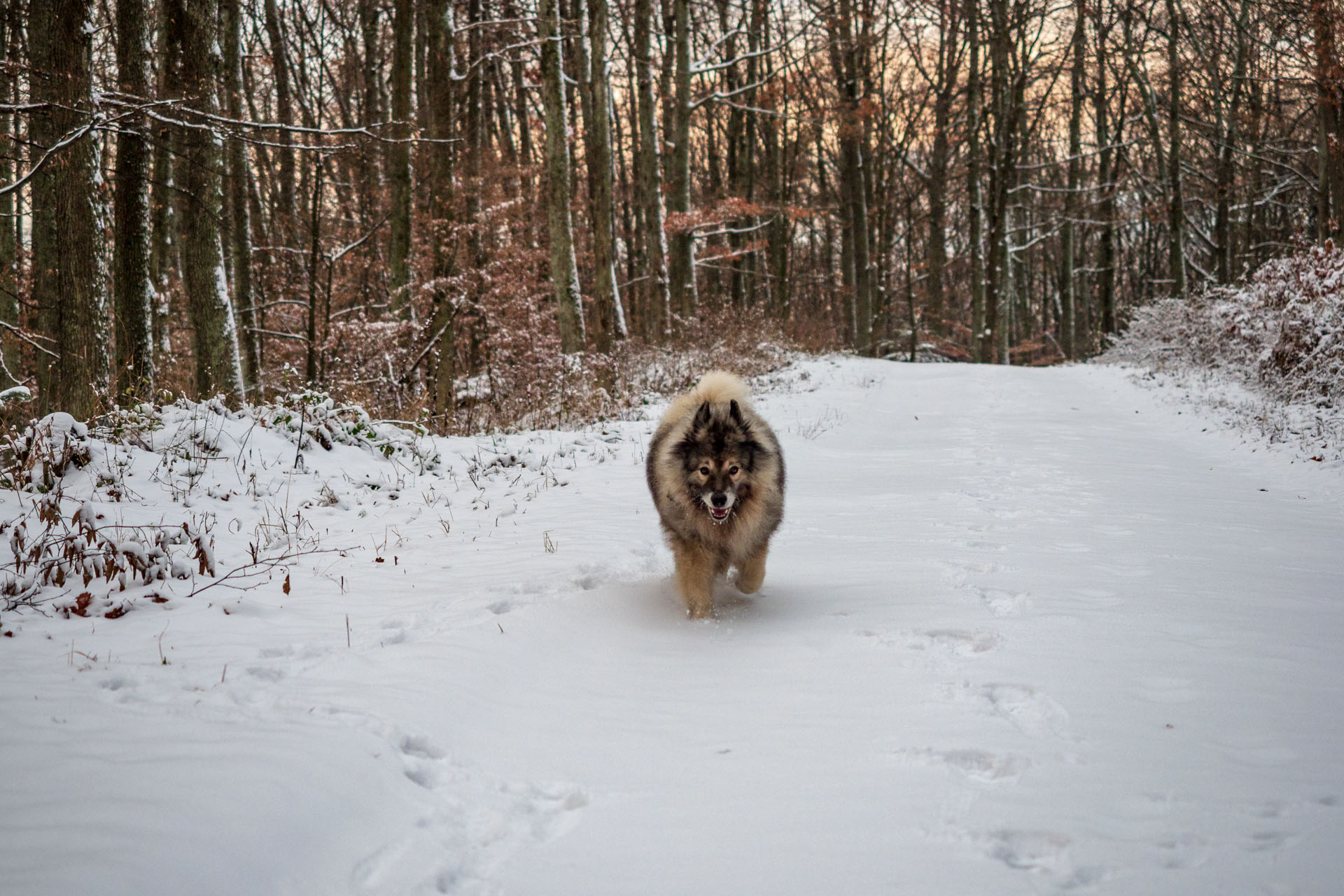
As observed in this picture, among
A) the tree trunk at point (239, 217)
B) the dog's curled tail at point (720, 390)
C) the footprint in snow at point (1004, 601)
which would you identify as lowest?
the footprint in snow at point (1004, 601)

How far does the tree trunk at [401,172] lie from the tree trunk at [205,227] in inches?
128

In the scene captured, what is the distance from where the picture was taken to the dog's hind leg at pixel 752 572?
4.83m

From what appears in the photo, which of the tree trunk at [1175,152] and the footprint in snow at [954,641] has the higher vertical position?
the tree trunk at [1175,152]

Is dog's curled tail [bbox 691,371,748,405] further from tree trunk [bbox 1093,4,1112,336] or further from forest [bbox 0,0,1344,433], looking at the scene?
tree trunk [bbox 1093,4,1112,336]

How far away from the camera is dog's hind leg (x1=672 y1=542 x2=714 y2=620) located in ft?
15.3

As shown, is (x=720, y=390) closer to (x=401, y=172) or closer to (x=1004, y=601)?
(x=1004, y=601)

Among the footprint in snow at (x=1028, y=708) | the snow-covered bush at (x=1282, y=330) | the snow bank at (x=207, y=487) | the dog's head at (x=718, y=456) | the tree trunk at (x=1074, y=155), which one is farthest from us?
the tree trunk at (x=1074, y=155)

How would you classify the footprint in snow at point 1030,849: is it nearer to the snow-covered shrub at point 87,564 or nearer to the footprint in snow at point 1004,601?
the footprint in snow at point 1004,601

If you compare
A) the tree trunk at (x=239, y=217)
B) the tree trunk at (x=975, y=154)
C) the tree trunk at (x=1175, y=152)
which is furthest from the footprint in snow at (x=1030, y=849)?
the tree trunk at (x=975, y=154)

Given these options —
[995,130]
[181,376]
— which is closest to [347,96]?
[181,376]

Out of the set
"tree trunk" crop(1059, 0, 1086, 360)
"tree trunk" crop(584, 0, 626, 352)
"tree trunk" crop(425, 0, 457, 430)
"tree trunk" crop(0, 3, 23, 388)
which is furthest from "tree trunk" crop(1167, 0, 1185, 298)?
"tree trunk" crop(0, 3, 23, 388)

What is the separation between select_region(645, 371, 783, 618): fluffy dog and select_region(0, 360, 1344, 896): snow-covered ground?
0.33 meters

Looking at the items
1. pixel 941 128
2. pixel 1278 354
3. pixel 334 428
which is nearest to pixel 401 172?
pixel 334 428

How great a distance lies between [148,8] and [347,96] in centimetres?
1305
